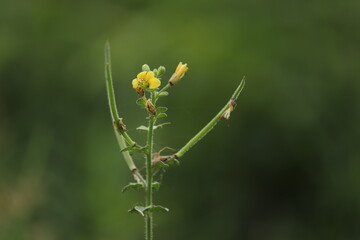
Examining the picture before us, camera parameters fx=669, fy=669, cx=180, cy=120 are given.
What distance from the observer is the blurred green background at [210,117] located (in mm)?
5289

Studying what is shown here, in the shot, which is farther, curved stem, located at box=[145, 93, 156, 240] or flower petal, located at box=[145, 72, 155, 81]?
flower petal, located at box=[145, 72, 155, 81]

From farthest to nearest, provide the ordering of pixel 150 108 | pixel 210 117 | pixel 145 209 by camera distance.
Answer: pixel 210 117 → pixel 150 108 → pixel 145 209

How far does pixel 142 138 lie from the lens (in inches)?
215

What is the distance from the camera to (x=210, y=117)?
5.53 metres

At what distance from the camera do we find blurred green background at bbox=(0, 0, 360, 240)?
5.29 m

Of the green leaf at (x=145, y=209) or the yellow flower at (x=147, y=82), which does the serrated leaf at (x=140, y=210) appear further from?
the yellow flower at (x=147, y=82)

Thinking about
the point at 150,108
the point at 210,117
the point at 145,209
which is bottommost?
the point at 145,209

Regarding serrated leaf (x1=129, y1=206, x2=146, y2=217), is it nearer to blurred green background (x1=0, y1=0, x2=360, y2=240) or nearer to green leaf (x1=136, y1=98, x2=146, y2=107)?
green leaf (x1=136, y1=98, x2=146, y2=107)

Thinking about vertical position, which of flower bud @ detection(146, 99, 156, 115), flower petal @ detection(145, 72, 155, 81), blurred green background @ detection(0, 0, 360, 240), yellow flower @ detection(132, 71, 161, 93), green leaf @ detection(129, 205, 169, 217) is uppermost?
blurred green background @ detection(0, 0, 360, 240)

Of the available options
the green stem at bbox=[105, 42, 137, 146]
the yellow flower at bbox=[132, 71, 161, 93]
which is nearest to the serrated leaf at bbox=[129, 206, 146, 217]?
the green stem at bbox=[105, 42, 137, 146]

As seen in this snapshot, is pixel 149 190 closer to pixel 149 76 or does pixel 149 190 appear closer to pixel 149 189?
pixel 149 189

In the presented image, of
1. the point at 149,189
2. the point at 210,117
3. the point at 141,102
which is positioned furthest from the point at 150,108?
the point at 210,117

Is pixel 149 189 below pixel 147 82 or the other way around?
below

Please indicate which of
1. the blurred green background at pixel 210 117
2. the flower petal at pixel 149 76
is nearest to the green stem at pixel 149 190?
the flower petal at pixel 149 76
